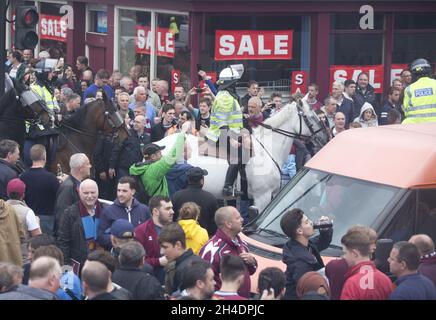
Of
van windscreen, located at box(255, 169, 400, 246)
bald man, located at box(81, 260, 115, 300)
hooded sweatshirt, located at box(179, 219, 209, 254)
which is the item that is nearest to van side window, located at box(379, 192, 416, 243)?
van windscreen, located at box(255, 169, 400, 246)

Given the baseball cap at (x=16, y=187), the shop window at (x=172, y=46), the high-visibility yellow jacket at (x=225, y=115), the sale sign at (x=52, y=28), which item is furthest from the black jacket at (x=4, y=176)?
the sale sign at (x=52, y=28)

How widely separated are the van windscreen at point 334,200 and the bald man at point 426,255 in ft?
4.07

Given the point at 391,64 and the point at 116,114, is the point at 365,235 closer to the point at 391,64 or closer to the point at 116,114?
the point at 116,114

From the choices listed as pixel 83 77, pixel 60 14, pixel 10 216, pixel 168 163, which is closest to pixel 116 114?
pixel 168 163

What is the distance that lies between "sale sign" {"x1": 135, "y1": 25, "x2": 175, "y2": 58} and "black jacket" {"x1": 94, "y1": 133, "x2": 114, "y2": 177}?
7.48 metres

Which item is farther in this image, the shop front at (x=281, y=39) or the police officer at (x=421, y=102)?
the shop front at (x=281, y=39)

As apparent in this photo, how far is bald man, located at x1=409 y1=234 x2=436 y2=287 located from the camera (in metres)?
9.62

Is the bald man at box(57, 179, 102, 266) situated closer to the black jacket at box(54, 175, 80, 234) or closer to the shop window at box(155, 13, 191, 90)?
the black jacket at box(54, 175, 80, 234)

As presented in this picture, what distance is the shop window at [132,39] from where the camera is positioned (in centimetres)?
2447

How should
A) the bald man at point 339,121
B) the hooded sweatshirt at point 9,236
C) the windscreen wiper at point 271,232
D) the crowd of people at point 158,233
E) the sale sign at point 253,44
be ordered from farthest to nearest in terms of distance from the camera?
1. the sale sign at point 253,44
2. the bald man at point 339,121
3. the windscreen wiper at point 271,232
4. the hooded sweatshirt at point 9,236
5. the crowd of people at point 158,233

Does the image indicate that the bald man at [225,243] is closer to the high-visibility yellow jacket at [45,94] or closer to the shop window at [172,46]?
the high-visibility yellow jacket at [45,94]

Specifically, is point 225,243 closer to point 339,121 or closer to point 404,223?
point 404,223

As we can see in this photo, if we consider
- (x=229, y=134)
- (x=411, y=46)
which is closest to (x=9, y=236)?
(x=229, y=134)

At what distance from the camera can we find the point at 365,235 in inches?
376
